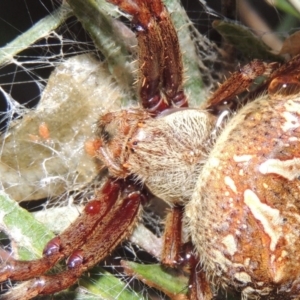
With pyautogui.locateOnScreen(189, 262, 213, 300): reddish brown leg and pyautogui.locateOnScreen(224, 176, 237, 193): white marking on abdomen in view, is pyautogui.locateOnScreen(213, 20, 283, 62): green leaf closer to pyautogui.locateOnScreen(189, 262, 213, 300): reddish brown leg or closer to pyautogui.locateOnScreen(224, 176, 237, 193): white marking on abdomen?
pyautogui.locateOnScreen(224, 176, 237, 193): white marking on abdomen

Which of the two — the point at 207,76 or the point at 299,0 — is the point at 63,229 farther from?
the point at 299,0

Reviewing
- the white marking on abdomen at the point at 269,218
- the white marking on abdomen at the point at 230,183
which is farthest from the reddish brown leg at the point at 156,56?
the white marking on abdomen at the point at 269,218

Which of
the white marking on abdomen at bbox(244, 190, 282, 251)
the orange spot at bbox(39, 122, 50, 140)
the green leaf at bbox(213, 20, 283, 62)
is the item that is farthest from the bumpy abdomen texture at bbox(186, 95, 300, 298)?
the orange spot at bbox(39, 122, 50, 140)

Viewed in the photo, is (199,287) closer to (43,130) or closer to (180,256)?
(180,256)

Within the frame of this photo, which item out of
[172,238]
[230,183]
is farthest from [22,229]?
[230,183]

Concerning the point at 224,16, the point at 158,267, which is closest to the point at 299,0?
the point at 224,16

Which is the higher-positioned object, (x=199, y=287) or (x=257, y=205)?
(x=257, y=205)
